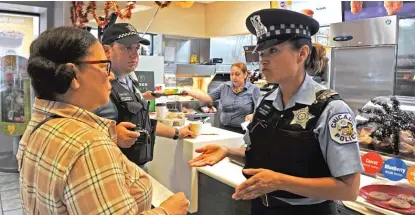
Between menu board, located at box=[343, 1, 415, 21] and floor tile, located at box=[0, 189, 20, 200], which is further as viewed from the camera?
menu board, located at box=[343, 1, 415, 21]

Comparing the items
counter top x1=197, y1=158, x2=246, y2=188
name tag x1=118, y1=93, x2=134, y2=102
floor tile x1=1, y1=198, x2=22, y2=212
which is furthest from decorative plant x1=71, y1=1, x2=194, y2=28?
floor tile x1=1, y1=198, x2=22, y2=212

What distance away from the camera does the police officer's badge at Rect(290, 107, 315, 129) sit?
1.28 m

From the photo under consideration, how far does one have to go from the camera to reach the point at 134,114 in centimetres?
199

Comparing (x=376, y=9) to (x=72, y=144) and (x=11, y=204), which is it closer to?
Answer: (x=72, y=144)

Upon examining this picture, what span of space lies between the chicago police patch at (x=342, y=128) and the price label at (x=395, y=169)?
489mm

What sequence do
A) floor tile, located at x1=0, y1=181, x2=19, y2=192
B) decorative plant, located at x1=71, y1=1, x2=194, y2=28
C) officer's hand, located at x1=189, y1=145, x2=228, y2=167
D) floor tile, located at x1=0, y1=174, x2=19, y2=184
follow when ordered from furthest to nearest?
floor tile, located at x1=0, y1=174, x2=19, y2=184 → floor tile, located at x1=0, y1=181, x2=19, y2=192 → decorative plant, located at x1=71, y1=1, x2=194, y2=28 → officer's hand, located at x1=189, y1=145, x2=228, y2=167

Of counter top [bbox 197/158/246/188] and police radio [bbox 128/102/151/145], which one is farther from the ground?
police radio [bbox 128/102/151/145]

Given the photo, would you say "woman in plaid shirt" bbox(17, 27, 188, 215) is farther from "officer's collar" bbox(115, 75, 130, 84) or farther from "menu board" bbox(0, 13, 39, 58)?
"menu board" bbox(0, 13, 39, 58)

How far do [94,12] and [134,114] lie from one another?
224 cm

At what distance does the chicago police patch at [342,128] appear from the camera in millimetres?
1183

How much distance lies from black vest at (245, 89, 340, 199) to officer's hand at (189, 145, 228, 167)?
0.75 ft

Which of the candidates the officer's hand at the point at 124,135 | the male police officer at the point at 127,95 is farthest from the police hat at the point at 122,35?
the officer's hand at the point at 124,135

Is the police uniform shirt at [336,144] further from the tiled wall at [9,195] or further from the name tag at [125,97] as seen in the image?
the tiled wall at [9,195]

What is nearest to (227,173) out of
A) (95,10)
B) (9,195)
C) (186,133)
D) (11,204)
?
(186,133)
